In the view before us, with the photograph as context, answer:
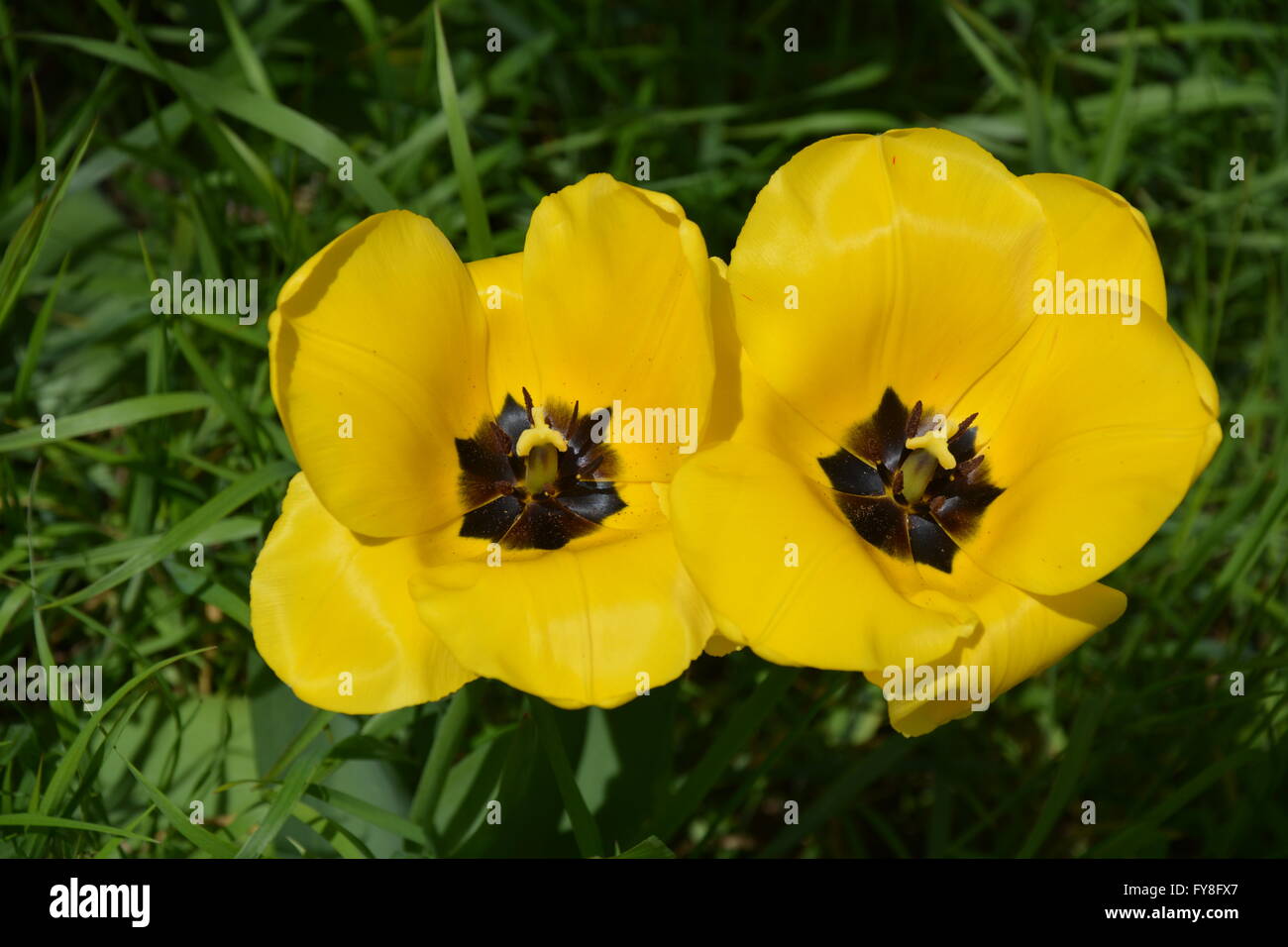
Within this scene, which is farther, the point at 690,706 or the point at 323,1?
the point at 323,1

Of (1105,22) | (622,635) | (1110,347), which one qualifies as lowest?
(622,635)

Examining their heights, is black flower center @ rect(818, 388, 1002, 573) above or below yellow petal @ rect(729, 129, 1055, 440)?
below

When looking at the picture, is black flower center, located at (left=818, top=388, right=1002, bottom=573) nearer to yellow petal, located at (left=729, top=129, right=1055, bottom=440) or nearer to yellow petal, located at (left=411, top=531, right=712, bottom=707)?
yellow petal, located at (left=729, top=129, right=1055, bottom=440)

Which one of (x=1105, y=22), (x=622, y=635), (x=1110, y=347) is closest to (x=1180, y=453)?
(x=1110, y=347)

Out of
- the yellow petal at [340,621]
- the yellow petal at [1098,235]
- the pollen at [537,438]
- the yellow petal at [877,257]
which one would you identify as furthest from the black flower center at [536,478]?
the yellow petal at [1098,235]

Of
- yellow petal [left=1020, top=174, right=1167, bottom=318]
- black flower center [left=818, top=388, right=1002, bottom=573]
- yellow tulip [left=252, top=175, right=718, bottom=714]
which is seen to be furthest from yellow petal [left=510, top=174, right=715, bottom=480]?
yellow petal [left=1020, top=174, right=1167, bottom=318]

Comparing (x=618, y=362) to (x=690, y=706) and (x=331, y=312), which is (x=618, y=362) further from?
(x=690, y=706)

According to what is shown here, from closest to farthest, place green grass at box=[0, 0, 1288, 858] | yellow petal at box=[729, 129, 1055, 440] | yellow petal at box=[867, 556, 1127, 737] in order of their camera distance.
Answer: yellow petal at box=[867, 556, 1127, 737] < yellow petal at box=[729, 129, 1055, 440] < green grass at box=[0, 0, 1288, 858]

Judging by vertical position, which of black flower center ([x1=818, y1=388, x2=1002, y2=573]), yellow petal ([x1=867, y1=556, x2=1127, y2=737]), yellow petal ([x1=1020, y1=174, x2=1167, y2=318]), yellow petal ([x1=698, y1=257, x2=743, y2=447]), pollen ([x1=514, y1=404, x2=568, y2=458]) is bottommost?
yellow petal ([x1=867, y1=556, x2=1127, y2=737])
